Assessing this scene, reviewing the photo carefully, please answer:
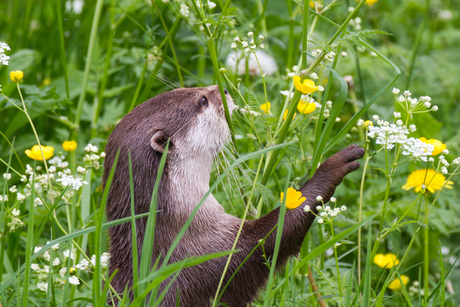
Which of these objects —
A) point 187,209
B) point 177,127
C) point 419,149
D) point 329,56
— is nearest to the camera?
point 419,149

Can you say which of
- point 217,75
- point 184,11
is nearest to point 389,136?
point 217,75

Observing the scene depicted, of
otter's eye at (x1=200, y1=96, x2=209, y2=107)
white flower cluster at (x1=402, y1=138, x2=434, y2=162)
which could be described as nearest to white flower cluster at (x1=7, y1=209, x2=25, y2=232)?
otter's eye at (x1=200, y1=96, x2=209, y2=107)

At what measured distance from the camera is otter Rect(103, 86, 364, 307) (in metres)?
2.01

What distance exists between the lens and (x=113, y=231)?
2.11m

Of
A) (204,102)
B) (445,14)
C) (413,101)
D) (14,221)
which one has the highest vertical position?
(445,14)

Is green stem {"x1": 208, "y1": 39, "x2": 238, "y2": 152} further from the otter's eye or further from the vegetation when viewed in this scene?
the otter's eye

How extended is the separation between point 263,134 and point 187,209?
1286 mm

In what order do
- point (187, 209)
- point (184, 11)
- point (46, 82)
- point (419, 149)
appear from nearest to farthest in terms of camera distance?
point (419, 149) → point (187, 209) → point (184, 11) → point (46, 82)

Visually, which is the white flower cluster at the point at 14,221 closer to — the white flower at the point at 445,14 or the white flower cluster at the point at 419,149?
the white flower cluster at the point at 419,149

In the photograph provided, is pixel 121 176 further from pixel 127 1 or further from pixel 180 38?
pixel 180 38

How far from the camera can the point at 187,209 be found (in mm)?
2092

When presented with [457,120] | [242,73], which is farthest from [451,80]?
[242,73]

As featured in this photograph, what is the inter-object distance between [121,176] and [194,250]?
399mm

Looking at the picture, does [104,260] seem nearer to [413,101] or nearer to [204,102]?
[204,102]
